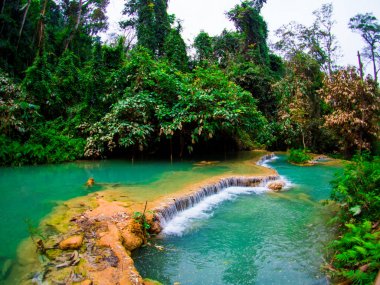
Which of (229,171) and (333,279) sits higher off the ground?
(229,171)

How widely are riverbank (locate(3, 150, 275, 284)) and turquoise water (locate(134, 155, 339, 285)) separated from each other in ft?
1.66

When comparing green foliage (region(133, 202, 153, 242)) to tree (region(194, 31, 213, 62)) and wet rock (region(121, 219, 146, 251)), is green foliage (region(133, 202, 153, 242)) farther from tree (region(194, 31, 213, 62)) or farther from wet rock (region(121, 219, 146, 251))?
tree (region(194, 31, 213, 62))

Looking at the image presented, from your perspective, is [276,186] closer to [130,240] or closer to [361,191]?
[361,191]

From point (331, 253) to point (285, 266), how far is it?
958mm

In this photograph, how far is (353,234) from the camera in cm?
480

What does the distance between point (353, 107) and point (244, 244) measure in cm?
1323

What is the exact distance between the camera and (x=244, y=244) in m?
5.91

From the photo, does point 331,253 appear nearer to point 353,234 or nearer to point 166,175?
point 353,234

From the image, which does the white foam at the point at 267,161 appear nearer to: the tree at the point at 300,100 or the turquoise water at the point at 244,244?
the tree at the point at 300,100

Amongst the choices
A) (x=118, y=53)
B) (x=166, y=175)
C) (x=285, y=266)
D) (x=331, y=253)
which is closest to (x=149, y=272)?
(x=285, y=266)

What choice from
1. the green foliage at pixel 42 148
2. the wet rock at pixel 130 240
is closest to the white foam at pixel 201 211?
the wet rock at pixel 130 240

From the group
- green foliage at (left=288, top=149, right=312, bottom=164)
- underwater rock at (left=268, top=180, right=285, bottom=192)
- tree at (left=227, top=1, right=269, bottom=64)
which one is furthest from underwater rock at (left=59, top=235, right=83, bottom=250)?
tree at (left=227, top=1, right=269, bottom=64)

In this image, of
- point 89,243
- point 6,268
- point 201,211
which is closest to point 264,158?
point 201,211

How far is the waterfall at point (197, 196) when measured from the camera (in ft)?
22.1
